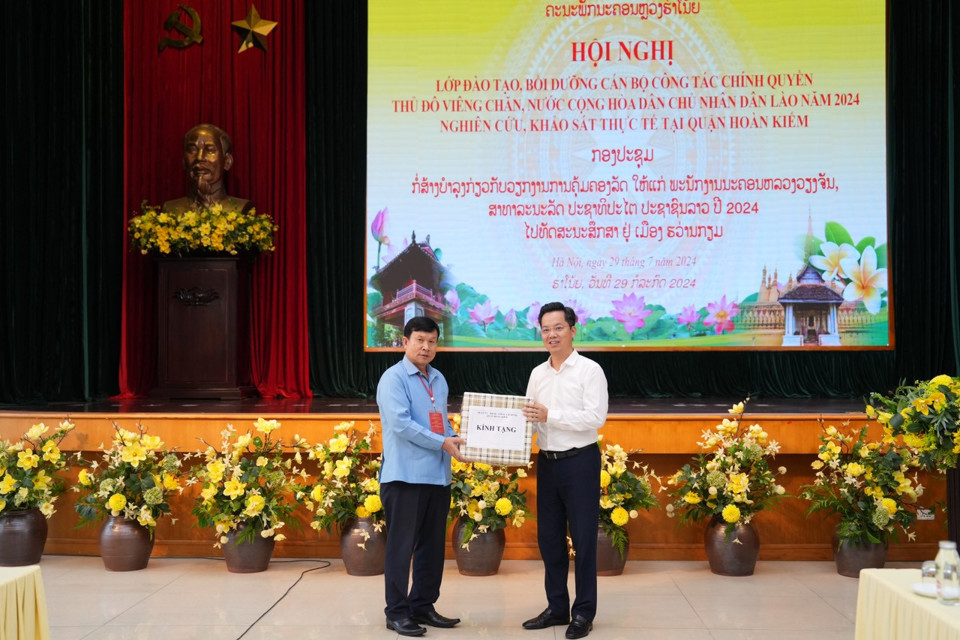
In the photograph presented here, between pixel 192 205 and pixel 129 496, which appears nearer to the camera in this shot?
pixel 129 496

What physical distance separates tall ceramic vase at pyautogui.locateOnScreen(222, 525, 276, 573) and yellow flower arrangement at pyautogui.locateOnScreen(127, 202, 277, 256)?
2.69m

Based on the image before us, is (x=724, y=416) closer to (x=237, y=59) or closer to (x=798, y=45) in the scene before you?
(x=798, y=45)

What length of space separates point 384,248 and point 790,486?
3.84 metres

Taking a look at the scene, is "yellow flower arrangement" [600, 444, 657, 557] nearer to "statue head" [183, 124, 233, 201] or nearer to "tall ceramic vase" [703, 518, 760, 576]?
"tall ceramic vase" [703, 518, 760, 576]

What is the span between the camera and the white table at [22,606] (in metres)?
2.79

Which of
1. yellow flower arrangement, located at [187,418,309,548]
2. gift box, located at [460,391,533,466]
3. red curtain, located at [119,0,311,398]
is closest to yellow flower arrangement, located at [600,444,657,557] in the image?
gift box, located at [460,391,533,466]

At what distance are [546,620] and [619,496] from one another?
1.23m

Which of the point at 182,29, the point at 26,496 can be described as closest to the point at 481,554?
the point at 26,496

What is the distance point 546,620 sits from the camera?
416 cm

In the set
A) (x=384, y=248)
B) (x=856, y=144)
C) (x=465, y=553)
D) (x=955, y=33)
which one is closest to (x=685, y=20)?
(x=856, y=144)

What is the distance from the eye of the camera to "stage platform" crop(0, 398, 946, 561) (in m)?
5.57

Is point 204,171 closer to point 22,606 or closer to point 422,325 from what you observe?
point 422,325

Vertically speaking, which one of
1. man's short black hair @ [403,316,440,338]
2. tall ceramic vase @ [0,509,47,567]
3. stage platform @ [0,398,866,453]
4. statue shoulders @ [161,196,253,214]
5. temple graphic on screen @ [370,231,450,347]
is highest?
statue shoulders @ [161,196,253,214]

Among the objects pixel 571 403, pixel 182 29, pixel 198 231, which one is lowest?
pixel 571 403
